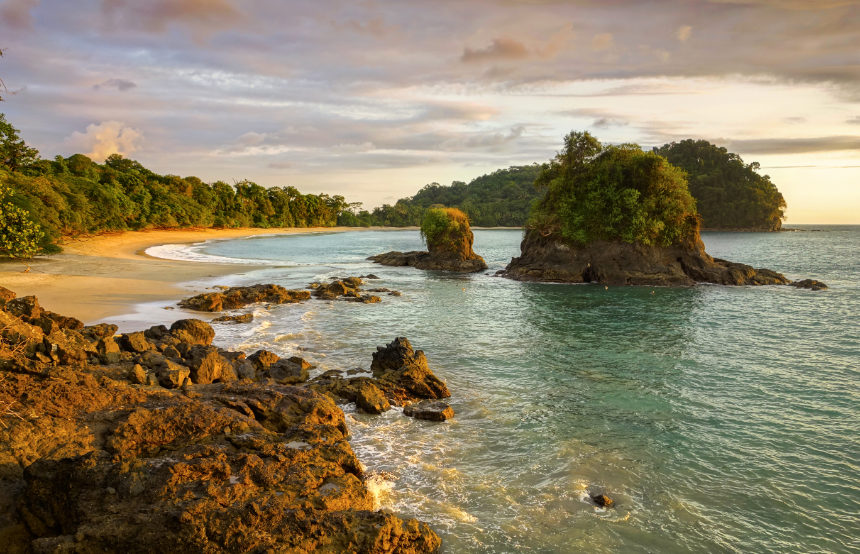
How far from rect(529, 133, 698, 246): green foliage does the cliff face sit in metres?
1.03

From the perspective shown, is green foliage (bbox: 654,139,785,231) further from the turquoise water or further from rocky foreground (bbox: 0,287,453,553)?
rocky foreground (bbox: 0,287,453,553)

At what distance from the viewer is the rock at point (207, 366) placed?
14400 millimetres

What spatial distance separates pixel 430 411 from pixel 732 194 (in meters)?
195

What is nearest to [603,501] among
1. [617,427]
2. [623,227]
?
[617,427]

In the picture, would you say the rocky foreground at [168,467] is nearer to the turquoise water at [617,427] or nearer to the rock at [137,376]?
the rock at [137,376]

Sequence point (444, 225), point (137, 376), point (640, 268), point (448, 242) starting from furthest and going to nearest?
point (448, 242) → point (444, 225) → point (640, 268) → point (137, 376)

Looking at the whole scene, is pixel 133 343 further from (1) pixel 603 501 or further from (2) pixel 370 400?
(1) pixel 603 501

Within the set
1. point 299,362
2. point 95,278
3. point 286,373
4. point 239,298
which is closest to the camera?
point 286,373

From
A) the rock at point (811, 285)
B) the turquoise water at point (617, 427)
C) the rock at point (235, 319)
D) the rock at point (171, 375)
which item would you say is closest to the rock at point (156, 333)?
the turquoise water at point (617, 427)

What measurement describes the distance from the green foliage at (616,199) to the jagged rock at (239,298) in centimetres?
2914

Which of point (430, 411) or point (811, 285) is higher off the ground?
point (811, 285)

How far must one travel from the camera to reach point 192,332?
66.2 ft

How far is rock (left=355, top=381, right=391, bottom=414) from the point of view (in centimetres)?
1440

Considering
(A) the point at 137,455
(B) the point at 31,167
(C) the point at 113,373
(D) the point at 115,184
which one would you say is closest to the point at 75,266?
(B) the point at 31,167
